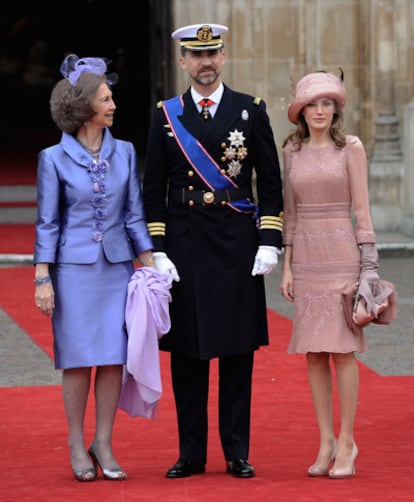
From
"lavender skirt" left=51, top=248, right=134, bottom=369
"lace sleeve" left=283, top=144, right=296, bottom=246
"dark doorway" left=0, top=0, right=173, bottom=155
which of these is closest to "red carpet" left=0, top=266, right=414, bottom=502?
"lavender skirt" left=51, top=248, right=134, bottom=369

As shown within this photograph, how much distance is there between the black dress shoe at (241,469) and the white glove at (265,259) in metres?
0.84

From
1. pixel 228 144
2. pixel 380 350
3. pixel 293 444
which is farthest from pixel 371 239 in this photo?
pixel 380 350

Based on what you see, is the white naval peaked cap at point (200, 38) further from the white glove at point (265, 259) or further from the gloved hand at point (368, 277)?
the gloved hand at point (368, 277)

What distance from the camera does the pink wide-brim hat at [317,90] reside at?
25.1 ft

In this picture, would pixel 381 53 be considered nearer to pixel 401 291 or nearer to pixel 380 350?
pixel 401 291

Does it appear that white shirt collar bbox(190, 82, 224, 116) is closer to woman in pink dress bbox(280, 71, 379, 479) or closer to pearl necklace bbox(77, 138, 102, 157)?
woman in pink dress bbox(280, 71, 379, 479)

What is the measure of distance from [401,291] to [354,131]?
14.1 feet

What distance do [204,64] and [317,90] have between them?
51 centimetres

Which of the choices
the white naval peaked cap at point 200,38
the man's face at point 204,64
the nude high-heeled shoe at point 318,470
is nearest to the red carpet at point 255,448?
the nude high-heeled shoe at point 318,470

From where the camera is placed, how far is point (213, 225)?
7730 millimetres

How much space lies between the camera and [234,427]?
779 cm

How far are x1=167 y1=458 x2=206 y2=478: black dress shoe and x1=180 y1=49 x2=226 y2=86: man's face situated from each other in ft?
5.54

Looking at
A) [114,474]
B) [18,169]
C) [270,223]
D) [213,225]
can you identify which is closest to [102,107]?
[213,225]

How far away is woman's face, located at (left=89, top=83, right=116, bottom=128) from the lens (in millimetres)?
7672
